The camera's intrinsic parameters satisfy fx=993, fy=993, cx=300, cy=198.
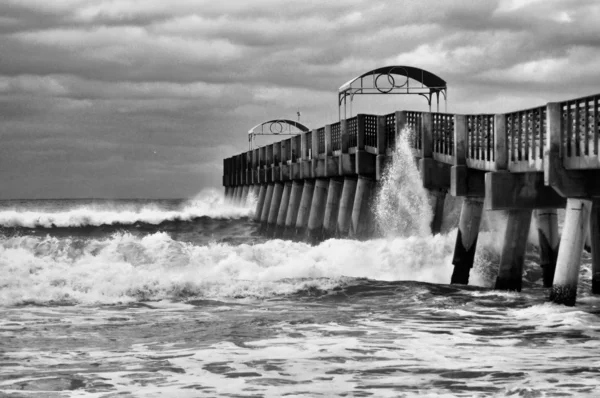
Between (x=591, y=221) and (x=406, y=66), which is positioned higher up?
(x=406, y=66)

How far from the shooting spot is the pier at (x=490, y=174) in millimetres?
15477

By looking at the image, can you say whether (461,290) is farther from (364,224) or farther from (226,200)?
(226,200)

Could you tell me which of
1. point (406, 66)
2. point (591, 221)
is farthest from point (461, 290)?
point (406, 66)

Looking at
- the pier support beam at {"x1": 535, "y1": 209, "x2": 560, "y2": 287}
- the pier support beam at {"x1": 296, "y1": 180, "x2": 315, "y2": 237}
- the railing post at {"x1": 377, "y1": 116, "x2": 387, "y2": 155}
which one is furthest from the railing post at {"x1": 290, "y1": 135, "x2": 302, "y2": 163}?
the pier support beam at {"x1": 535, "y1": 209, "x2": 560, "y2": 287}

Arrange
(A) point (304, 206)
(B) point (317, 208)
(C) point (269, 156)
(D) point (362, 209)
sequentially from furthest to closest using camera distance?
(C) point (269, 156), (A) point (304, 206), (B) point (317, 208), (D) point (362, 209)

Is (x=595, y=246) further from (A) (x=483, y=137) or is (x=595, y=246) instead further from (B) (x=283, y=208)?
(B) (x=283, y=208)

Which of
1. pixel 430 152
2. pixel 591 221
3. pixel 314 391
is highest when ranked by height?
pixel 430 152

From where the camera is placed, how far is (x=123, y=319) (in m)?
15.8

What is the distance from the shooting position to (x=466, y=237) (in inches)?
795

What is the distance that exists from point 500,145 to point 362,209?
968 cm

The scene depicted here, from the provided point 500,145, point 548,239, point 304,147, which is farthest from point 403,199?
point 304,147

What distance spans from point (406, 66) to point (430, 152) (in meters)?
10.2

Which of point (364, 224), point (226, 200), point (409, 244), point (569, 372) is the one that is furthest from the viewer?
point (226, 200)

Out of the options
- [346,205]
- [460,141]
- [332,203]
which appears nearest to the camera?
[460,141]
